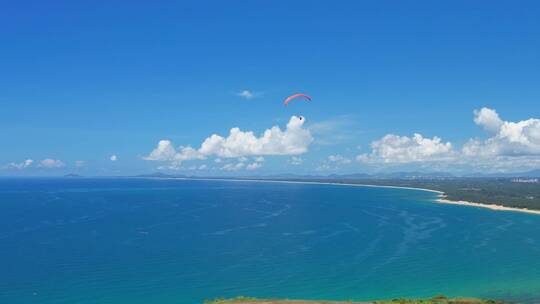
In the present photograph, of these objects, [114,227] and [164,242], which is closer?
[164,242]

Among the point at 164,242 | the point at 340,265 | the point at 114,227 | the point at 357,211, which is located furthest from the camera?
the point at 357,211

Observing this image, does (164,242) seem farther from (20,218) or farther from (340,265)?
(20,218)

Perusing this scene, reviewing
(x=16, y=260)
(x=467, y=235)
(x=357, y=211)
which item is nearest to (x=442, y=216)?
(x=357, y=211)

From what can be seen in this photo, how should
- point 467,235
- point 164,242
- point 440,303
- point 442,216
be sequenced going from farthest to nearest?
point 442,216, point 467,235, point 164,242, point 440,303

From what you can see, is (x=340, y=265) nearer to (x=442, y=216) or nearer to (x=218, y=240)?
(x=218, y=240)

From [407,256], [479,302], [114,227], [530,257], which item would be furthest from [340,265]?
[114,227]

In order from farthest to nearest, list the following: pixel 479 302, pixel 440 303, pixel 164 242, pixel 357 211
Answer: pixel 357 211 < pixel 164 242 < pixel 479 302 < pixel 440 303
